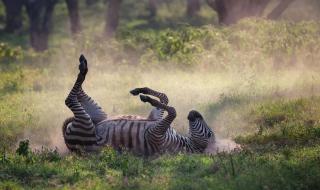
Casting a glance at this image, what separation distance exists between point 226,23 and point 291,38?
5.19 m

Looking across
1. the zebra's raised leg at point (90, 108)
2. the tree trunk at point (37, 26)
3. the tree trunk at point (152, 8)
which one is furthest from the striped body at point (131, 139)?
the tree trunk at point (152, 8)

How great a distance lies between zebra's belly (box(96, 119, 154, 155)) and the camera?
9.51 m

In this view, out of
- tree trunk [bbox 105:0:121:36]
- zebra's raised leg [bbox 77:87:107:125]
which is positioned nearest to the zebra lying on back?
zebra's raised leg [bbox 77:87:107:125]

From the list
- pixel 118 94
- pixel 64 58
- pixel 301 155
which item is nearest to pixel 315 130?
pixel 301 155

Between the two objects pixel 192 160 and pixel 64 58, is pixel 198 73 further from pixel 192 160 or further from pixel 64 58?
pixel 192 160

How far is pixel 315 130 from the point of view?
9.72 metres

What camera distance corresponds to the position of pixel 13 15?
3228 centimetres

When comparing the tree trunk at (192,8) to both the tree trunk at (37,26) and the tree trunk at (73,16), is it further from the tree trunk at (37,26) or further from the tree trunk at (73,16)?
the tree trunk at (37,26)

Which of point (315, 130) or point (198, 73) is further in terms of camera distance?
point (198, 73)

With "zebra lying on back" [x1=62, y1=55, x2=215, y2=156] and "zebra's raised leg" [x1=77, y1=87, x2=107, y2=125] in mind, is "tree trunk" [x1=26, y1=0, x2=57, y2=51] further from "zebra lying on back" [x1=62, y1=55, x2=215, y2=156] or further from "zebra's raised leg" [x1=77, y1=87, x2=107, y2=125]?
"zebra lying on back" [x1=62, y1=55, x2=215, y2=156]

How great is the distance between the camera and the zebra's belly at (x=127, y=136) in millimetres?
9508

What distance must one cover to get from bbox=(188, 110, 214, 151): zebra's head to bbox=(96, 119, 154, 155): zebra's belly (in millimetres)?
688

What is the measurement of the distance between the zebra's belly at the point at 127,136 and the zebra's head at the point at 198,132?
27.1 inches

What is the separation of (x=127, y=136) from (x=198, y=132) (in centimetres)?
108
